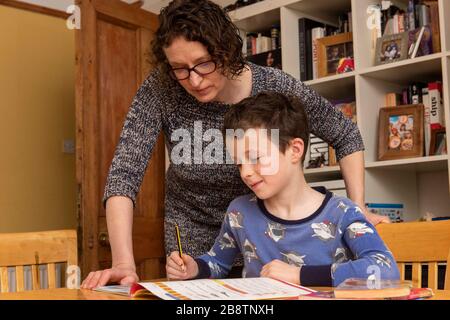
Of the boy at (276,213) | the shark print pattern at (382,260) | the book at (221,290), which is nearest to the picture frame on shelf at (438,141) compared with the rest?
the boy at (276,213)

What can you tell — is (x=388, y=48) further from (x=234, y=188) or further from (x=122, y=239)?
(x=122, y=239)

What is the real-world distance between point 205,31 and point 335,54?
1.59 metres

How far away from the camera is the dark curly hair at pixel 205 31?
1.33 metres

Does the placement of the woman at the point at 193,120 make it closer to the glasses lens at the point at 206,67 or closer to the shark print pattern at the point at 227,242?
the glasses lens at the point at 206,67

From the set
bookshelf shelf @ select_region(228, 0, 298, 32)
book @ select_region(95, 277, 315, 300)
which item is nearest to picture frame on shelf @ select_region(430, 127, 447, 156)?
bookshelf shelf @ select_region(228, 0, 298, 32)

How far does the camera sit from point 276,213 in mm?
1272

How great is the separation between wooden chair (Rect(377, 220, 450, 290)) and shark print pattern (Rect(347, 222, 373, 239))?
0.13m

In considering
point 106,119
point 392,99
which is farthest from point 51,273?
point 392,99

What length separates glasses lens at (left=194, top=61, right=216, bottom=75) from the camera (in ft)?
4.43

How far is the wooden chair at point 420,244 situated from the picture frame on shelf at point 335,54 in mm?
1592

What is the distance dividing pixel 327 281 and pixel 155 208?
2.10 metres

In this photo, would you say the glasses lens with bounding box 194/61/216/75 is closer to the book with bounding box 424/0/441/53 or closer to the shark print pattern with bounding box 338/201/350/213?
the shark print pattern with bounding box 338/201/350/213

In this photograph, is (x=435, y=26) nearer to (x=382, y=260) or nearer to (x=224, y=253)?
(x=224, y=253)
